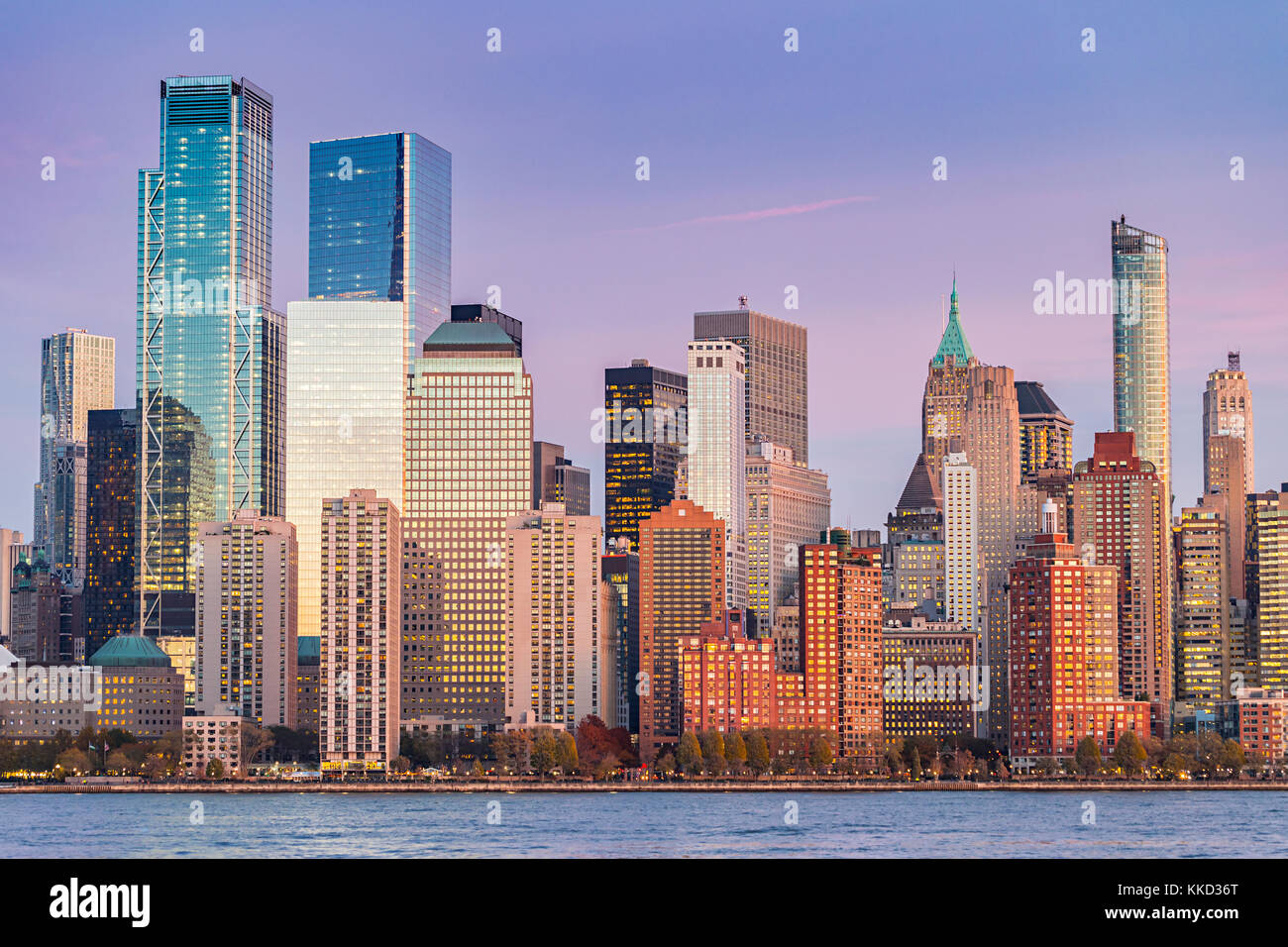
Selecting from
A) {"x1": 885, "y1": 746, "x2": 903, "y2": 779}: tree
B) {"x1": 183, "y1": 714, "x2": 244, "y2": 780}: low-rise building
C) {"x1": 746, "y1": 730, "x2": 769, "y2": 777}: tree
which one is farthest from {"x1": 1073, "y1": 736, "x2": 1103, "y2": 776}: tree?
{"x1": 183, "y1": 714, "x2": 244, "y2": 780}: low-rise building

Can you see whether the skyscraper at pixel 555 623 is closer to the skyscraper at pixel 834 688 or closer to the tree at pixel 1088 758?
the skyscraper at pixel 834 688

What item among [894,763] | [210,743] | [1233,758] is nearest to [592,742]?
[894,763]

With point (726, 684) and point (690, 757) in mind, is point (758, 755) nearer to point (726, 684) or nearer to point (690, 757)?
point (690, 757)

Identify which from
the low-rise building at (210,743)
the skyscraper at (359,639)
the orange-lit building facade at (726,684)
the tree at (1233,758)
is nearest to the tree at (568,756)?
the skyscraper at (359,639)
